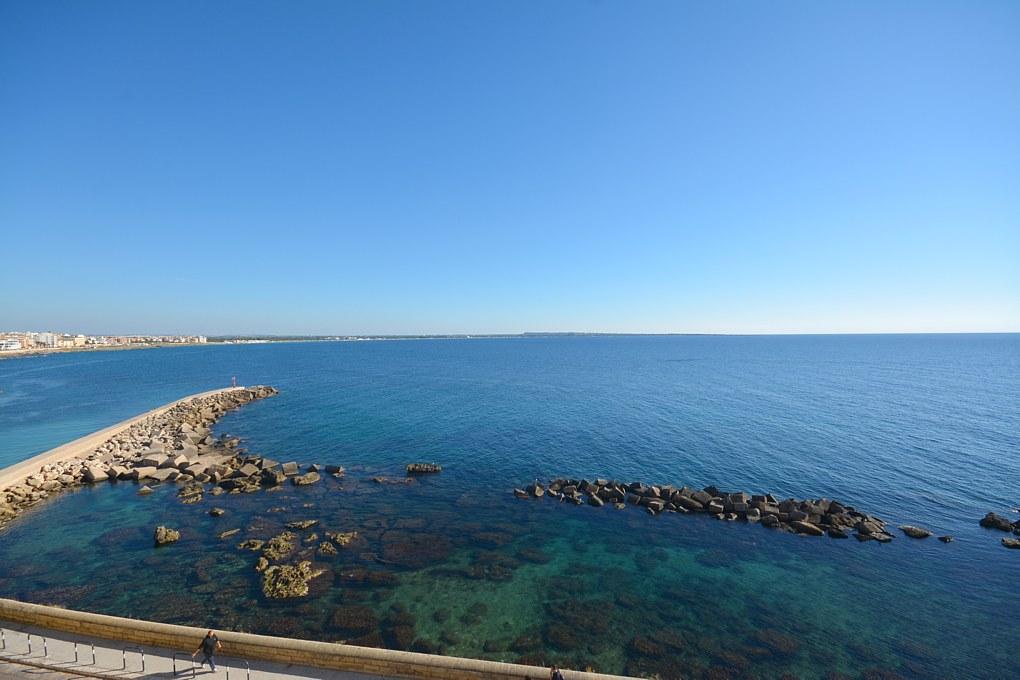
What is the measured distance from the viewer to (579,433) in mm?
54562

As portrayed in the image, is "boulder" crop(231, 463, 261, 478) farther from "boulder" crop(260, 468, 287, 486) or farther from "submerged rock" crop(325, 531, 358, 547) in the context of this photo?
"submerged rock" crop(325, 531, 358, 547)

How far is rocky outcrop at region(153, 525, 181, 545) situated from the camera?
85.7 feet

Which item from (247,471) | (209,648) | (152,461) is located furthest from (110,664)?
(152,461)

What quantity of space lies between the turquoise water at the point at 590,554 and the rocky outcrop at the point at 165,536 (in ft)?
2.48

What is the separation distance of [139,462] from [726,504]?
52.0 metres

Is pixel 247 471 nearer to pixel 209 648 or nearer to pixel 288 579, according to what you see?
pixel 288 579

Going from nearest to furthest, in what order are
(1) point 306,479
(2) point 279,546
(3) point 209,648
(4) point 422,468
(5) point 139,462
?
(3) point 209,648 → (2) point 279,546 → (1) point 306,479 → (5) point 139,462 → (4) point 422,468

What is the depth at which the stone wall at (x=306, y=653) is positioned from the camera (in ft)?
46.5

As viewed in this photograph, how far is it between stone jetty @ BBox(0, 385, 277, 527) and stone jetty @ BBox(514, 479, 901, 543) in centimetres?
3045

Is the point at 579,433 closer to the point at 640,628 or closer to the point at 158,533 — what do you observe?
the point at 640,628

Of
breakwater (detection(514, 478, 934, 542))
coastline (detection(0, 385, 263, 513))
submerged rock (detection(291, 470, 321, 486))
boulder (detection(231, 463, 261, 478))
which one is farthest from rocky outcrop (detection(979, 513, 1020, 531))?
coastline (detection(0, 385, 263, 513))

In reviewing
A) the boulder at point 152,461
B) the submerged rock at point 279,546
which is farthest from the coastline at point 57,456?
the submerged rock at point 279,546

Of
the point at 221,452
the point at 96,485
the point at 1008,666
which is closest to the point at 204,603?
the point at 96,485

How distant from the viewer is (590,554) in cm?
2655
